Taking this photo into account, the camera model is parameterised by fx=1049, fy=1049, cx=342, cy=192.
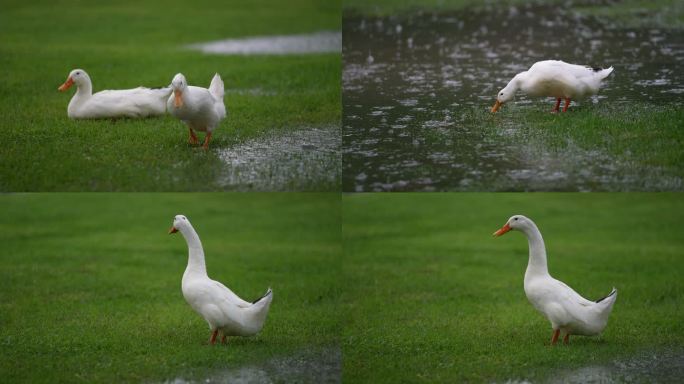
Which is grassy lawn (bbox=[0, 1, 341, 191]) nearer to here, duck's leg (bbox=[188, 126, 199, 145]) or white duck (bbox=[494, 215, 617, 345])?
duck's leg (bbox=[188, 126, 199, 145])

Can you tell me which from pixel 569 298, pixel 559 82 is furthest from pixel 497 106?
pixel 569 298

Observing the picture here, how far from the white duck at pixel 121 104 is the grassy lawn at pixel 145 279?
143cm

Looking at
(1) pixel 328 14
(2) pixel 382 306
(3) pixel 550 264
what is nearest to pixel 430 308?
(2) pixel 382 306

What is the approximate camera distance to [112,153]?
7527mm

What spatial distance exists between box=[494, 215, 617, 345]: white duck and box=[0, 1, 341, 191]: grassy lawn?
1.64 metres

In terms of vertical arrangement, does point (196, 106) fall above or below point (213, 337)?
above

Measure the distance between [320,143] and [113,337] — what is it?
2158 mm

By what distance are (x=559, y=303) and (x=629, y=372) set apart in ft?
1.98

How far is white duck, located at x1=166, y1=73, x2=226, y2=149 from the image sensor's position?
698 cm

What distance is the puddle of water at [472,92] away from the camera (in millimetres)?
7305

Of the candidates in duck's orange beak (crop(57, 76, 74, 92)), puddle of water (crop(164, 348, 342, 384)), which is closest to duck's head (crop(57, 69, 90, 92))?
duck's orange beak (crop(57, 76, 74, 92))

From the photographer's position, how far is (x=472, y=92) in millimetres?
8586

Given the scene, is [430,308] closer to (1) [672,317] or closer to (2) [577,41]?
(1) [672,317]

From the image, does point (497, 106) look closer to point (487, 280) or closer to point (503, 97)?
point (503, 97)
